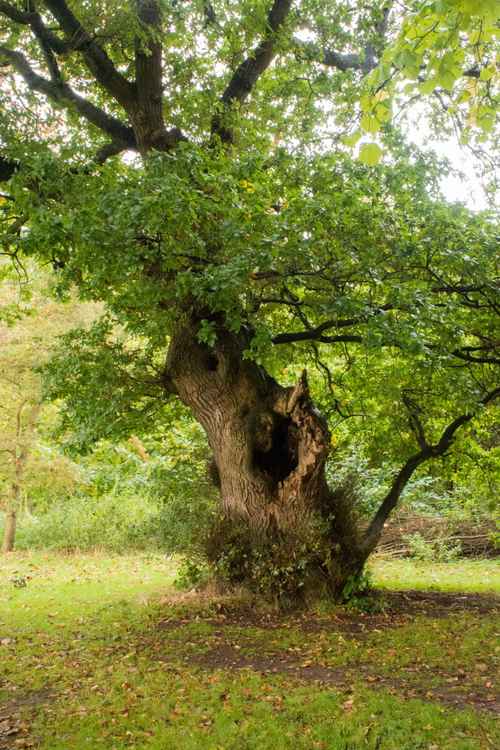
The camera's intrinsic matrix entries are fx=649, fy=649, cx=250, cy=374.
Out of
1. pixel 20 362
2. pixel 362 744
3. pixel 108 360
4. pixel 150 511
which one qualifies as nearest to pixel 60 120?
pixel 108 360

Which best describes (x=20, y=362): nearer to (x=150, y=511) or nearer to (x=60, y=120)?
(x=150, y=511)

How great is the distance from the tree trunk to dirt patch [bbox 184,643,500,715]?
1.87 m

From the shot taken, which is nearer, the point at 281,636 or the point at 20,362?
the point at 281,636

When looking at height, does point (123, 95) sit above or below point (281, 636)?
above

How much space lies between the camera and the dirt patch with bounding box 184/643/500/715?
5.56 meters

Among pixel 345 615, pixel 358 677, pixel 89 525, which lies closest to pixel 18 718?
pixel 358 677

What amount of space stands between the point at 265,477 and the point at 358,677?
12.0 ft

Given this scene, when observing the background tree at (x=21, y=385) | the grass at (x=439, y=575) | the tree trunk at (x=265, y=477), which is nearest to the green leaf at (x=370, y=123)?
the tree trunk at (x=265, y=477)

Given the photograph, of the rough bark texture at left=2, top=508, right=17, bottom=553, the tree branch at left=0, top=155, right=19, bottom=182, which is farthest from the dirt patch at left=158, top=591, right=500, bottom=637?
the rough bark texture at left=2, top=508, right=17, bottom=553

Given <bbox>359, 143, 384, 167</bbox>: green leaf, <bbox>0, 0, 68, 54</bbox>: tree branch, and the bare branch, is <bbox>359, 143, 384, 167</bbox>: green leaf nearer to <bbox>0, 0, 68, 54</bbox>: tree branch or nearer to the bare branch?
the bare branch

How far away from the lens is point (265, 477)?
9.52 meters

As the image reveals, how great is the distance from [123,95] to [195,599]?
24.9ft

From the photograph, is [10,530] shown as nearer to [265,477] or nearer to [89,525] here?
[89,525]

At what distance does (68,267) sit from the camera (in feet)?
29.2
